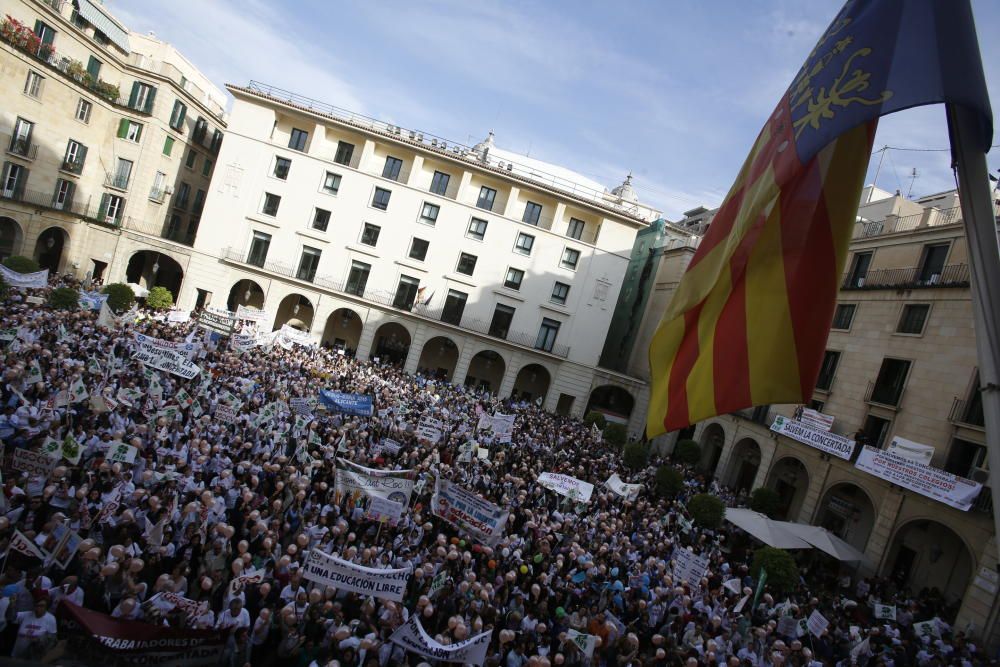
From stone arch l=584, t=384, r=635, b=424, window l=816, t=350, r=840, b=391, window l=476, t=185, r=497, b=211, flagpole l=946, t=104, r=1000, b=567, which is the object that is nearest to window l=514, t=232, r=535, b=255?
window l=476, t=185, r=497, b=211

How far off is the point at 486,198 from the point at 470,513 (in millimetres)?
28428

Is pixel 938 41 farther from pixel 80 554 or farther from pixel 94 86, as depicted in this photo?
pixel 94 86

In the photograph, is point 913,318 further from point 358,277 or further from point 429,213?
point 358,277

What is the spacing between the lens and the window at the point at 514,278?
3744 centimetres

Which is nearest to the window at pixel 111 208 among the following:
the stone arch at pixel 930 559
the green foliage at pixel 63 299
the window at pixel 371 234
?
the green foliage at pixel 63 299

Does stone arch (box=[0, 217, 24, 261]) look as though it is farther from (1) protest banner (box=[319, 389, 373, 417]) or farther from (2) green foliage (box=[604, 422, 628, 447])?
(2) green foliage (box=[604, 422, 628, 447])

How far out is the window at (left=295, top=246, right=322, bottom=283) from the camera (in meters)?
36.4

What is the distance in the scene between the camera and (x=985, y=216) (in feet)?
9.11

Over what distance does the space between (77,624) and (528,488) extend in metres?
12.4

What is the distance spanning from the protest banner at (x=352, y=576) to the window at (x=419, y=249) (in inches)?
1167

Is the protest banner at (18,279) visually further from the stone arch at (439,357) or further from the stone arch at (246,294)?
the stone arch at (439,357)

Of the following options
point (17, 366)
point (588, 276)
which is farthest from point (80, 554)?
point (588, 276)

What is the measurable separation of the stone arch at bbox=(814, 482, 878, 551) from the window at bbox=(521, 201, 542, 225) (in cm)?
2248

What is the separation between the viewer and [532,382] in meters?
40.2
